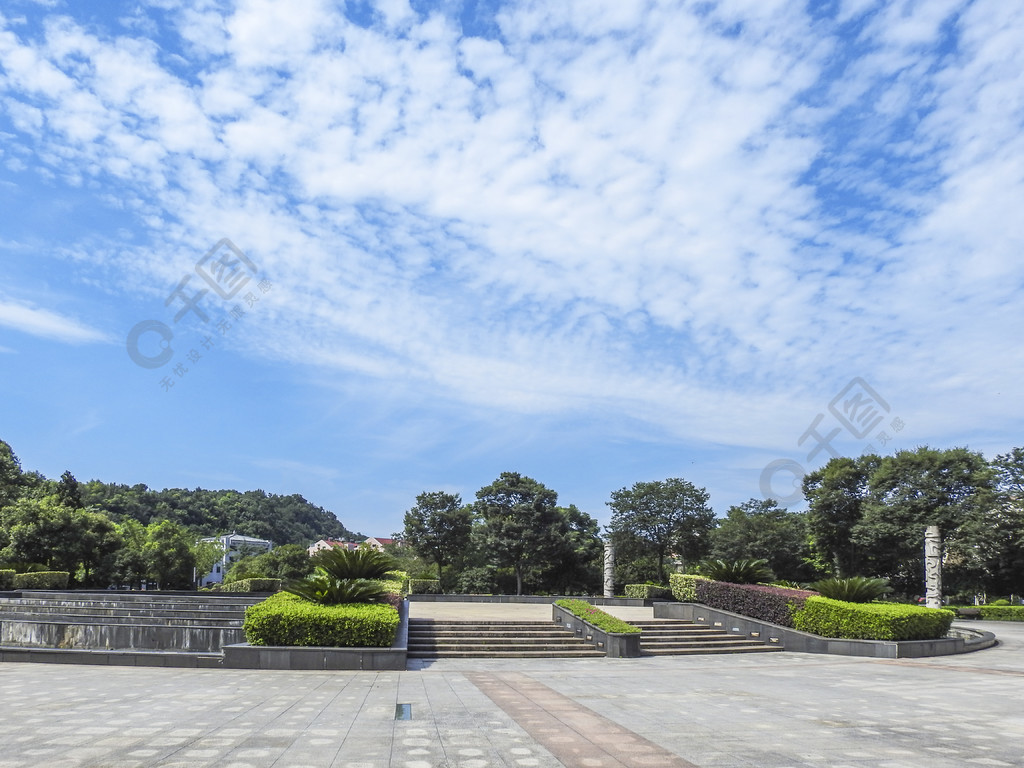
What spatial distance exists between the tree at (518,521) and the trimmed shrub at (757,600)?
59.4 ft

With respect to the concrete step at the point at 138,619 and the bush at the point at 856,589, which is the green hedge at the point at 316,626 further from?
the bush at the point at 856,589

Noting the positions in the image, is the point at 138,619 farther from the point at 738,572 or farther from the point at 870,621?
the point at 870,621

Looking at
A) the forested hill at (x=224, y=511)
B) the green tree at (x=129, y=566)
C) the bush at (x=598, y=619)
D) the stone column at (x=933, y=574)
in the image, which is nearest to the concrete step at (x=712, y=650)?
the bush at (x=598, y=619)

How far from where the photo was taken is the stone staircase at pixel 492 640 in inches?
605

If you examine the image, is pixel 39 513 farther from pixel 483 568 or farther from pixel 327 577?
pixel 327 577

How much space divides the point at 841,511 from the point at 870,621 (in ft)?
88.1

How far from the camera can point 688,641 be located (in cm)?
1717

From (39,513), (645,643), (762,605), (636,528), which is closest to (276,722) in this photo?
(645,643)

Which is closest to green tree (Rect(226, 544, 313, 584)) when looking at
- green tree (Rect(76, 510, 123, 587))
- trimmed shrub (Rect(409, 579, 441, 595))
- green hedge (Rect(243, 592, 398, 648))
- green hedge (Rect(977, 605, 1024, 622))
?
green tree (Rect(76, 510, 123, 587))

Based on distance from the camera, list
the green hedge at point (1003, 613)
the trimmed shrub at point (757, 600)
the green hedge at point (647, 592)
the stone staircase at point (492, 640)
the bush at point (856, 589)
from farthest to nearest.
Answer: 1. the green hedge at point (647, 592)
2. the green hedge at point (1003, 613)
3. the trimmed shrub at point (757, 600)
4. the bush at point (856, 589)
5. the stone staircase at point (492, 640)

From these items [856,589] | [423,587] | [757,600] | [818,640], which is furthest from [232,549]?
[856,589]

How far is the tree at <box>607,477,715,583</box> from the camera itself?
39562mm

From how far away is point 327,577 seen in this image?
1459 cm

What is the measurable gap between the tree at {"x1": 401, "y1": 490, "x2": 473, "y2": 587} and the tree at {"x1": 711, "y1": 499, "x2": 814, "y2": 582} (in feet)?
50.3
